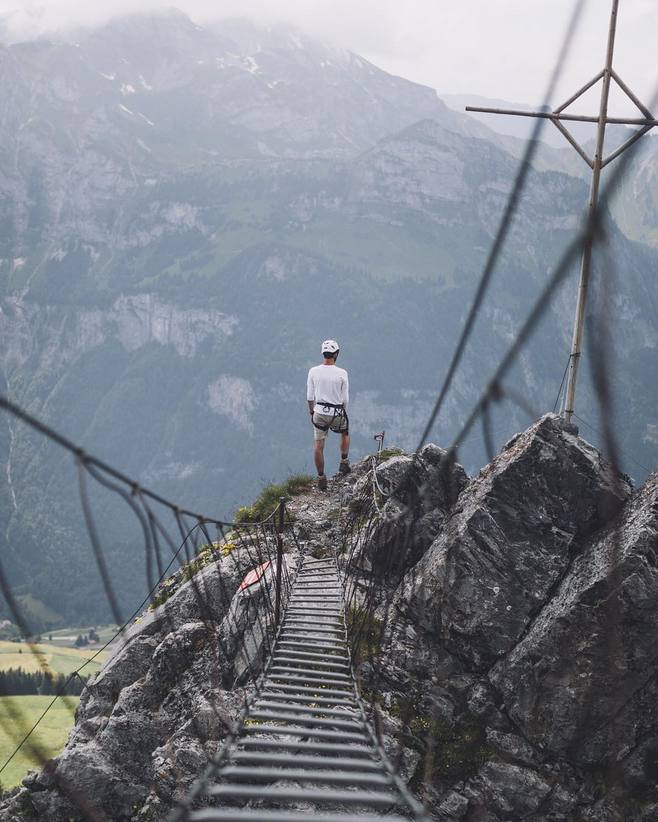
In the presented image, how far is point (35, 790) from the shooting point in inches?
476

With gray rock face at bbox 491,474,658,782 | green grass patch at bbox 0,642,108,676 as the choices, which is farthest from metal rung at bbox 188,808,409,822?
green grass patch at bbox 0,642,108,676

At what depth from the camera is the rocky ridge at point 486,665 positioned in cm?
971

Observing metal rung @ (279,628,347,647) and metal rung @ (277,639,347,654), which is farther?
metal rung @ (279,628,347,647)

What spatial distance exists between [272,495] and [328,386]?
136 inches

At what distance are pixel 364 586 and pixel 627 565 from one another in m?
4.06

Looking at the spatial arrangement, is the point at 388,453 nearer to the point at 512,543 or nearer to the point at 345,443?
the point at 345,443

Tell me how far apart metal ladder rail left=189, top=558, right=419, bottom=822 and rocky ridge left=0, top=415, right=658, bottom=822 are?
0.57 m

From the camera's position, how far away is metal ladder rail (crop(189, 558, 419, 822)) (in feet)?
18.6

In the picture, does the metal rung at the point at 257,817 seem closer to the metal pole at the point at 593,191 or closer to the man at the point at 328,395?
the metal pole at the point at 593,191

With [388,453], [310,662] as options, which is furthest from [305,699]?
[388,453]

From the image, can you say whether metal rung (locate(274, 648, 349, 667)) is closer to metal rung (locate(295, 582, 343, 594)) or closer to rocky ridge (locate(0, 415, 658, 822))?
rocky ridge (locate(0, 415, 658, 822))

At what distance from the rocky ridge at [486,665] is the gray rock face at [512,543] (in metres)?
0.02

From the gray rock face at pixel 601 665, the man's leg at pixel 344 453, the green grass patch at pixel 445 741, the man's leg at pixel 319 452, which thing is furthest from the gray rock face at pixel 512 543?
the man's leg at pixel 344 453

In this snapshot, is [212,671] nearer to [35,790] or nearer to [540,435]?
[35,790]
